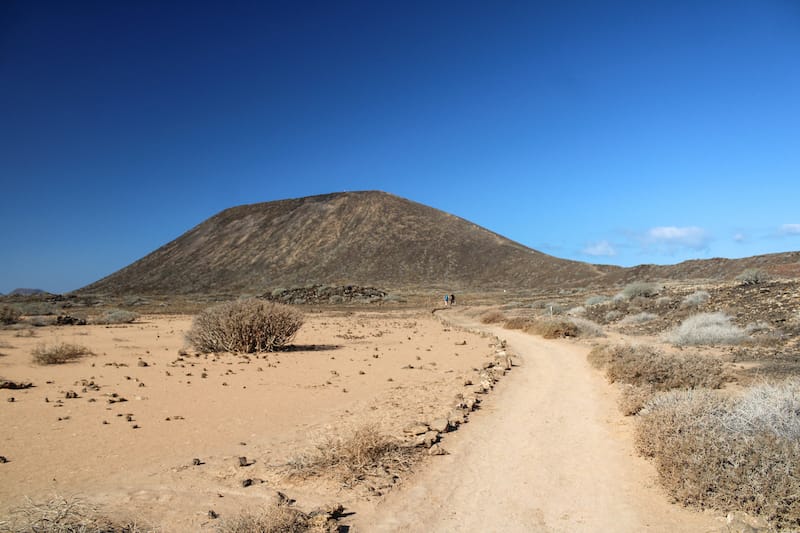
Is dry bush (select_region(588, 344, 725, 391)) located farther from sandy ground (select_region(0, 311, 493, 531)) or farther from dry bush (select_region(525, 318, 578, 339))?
dry bush (select_region(525, 318, 578, 339))

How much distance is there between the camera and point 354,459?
553 centimetres

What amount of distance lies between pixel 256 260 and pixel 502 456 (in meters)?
99.0

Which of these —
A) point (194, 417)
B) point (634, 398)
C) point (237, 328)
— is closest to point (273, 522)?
point (194, 417)

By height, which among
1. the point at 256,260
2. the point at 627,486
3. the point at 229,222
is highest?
the point at 229,222

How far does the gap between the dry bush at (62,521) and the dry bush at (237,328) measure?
11481mm

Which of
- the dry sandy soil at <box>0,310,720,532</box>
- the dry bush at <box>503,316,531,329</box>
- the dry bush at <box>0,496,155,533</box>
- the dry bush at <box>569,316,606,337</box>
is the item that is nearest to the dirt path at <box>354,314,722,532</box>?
the dry sandy soil at <box>0,310,720,532</box>

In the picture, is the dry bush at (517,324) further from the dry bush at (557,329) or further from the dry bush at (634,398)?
the dry bush at (634,398)

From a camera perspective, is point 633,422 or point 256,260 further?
point 256,260

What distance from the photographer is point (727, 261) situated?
6444 centimetres

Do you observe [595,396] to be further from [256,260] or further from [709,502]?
[256,260]

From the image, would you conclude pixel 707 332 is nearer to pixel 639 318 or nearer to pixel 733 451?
pixel 639 318

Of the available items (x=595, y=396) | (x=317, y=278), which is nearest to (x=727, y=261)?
(x=317, y=278)

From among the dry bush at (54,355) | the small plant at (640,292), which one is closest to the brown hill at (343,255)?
the small plant at (640,292)

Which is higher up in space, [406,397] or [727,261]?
[727,261]
